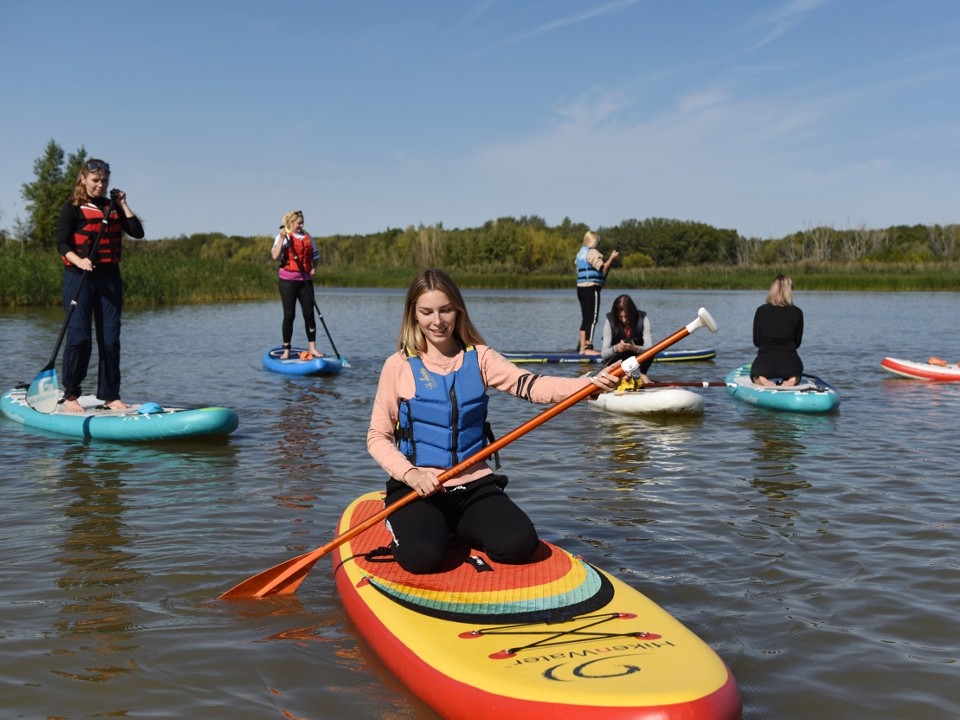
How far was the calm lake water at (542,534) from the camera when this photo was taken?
3314 millimetres

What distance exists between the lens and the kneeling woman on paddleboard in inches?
154

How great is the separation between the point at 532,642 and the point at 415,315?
5.52ft

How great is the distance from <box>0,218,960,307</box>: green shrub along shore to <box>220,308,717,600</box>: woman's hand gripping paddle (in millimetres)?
20400

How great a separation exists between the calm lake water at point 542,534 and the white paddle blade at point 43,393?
0.85 ft

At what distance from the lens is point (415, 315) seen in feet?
13.7

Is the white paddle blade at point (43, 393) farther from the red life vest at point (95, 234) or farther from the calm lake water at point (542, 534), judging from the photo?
the red life vest at point (95, 234)

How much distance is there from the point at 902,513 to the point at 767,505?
76cm

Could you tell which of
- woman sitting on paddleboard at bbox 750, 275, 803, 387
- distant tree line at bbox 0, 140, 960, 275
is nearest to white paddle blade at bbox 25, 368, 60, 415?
woman sitting on paddleboard at bbox 750, 275, 803, 387

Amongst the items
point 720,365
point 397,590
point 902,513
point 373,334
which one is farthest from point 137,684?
point 373,334

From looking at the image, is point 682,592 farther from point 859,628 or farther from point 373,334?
point 373,334

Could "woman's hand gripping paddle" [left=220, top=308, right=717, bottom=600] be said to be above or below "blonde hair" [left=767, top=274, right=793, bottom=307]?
below

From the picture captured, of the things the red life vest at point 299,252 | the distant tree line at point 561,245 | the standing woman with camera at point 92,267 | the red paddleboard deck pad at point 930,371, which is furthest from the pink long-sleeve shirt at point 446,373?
the distant tree line at point 561,245

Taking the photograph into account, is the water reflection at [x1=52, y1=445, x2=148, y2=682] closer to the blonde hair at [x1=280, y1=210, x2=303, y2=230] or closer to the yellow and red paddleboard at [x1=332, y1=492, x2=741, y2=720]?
the yellow and red paddleboard at [x1=332, y1=492, x2=741, y2=720]

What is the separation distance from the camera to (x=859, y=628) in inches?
150
